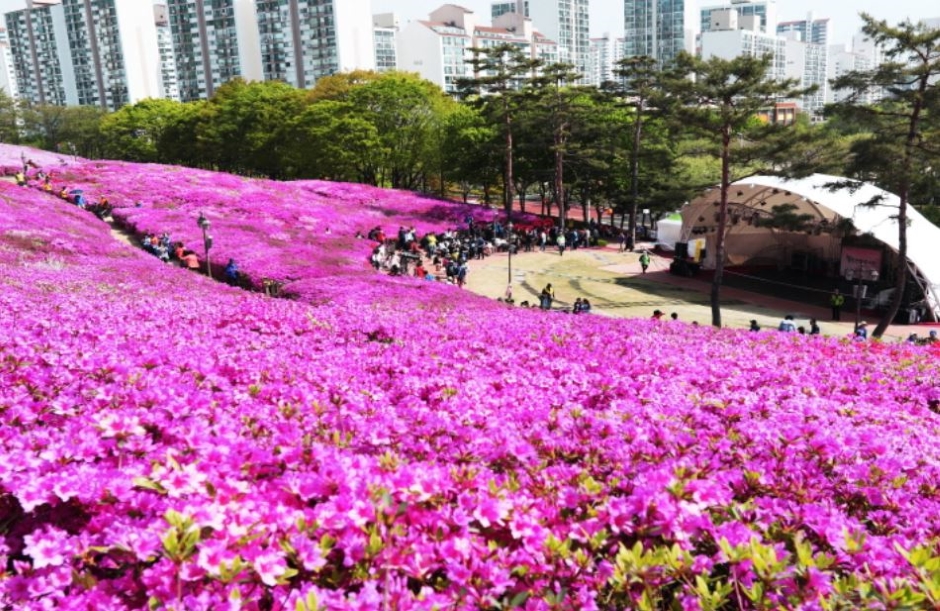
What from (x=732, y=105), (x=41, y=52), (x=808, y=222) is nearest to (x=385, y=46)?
(x=41, y=52)

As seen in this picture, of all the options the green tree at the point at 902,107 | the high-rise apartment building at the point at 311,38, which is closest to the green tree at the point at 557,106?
the green tree at the point at 902,107

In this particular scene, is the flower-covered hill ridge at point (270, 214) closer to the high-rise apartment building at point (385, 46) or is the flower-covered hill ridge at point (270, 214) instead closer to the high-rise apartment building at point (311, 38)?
the high-rise apartment building at point (311, 38)

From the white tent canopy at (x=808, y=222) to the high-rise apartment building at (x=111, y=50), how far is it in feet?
471

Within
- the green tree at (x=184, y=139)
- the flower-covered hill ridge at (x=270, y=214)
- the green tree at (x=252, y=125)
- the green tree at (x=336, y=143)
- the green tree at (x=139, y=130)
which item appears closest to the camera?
the flower-covered hill ridge at (x=270, y=214)

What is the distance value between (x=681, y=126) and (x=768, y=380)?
818 inches

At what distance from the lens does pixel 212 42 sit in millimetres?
142375

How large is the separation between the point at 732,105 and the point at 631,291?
10857mm

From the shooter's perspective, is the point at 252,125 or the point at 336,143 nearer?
the point at 336,143

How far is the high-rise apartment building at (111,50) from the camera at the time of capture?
150 metres

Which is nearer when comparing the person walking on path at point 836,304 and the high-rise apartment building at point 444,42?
the person walking on path at point 836,304

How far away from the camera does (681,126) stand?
1072 inches

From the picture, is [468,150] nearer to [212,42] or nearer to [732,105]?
[732,105]

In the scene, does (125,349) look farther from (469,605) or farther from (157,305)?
(469,605)

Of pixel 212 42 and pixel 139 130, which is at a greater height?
pixel 212 42
